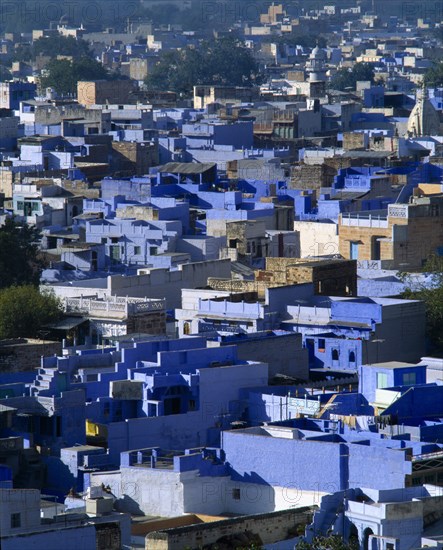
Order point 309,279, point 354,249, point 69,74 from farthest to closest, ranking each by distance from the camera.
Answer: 1. point 69,74
2. point 354,249
3. point 309,279

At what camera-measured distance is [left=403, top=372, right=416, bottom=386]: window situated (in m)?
32.8

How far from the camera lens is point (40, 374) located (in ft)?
106

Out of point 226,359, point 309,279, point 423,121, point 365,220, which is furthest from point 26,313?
point 423,121

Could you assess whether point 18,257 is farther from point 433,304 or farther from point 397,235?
point 433,304

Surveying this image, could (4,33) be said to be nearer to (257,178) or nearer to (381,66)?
(381,66)

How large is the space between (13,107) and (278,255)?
151ft

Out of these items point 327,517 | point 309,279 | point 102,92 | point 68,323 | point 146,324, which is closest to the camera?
point 327,517

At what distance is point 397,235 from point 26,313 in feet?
36.1

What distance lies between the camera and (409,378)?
33000mm

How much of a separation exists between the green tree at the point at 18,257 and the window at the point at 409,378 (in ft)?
39.1

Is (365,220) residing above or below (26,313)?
below

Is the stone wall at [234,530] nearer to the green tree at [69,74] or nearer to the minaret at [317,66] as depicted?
the green tree at [69,74]

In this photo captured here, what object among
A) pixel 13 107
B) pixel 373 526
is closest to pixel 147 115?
pixel 13 107

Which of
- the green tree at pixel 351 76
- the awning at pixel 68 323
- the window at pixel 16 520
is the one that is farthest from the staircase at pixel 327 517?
the green tree at pixel 351 76
